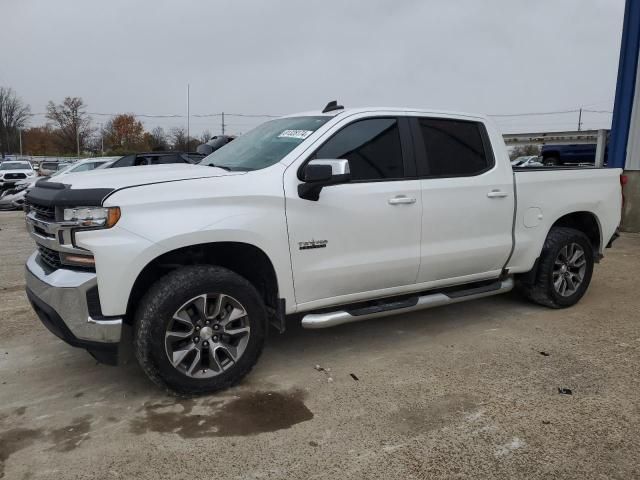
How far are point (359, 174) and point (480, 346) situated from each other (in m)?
1.78

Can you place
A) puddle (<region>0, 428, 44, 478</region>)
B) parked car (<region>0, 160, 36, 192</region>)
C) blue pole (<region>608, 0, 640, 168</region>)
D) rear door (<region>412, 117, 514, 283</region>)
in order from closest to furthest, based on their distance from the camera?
puddle (<region>0, 428, 44, 478</region>)
rear door (<region>412, 117, 514, 283</region>)
blue pole (<region>608, 0, 640, 168</region>)
parked car (<region>0, 160, 36, 192</region>)

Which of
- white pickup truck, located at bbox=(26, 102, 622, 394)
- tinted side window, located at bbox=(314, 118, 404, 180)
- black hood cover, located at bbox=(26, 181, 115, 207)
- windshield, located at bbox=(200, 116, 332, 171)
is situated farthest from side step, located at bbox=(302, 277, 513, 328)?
black hood cover, located at bbox=(26, 181, 115, 207)

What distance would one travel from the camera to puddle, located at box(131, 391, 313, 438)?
10.3 feet

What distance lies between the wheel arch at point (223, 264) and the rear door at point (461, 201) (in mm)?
1279

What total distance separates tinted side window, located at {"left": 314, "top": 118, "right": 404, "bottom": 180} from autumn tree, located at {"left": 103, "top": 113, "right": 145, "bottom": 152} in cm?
7417

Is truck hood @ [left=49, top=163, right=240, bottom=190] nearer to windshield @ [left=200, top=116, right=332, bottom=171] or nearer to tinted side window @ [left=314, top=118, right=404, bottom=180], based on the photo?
windshield @ [left=200, top=116, right=332, bottom=171]

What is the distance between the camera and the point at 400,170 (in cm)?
423

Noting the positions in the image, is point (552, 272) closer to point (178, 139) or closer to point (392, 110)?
point (392, 110)

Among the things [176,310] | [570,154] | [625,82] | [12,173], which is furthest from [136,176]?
[570,154]

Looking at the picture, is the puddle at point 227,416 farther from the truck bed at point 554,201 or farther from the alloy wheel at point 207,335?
the truck bed at point 554,201

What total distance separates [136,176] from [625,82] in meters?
10.8

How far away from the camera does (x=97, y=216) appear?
316 centimetres

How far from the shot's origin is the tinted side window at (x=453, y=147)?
4453 millimetres

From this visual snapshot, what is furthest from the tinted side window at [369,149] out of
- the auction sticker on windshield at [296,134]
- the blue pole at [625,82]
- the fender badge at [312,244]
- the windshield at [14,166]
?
the windshield at [14,166]
